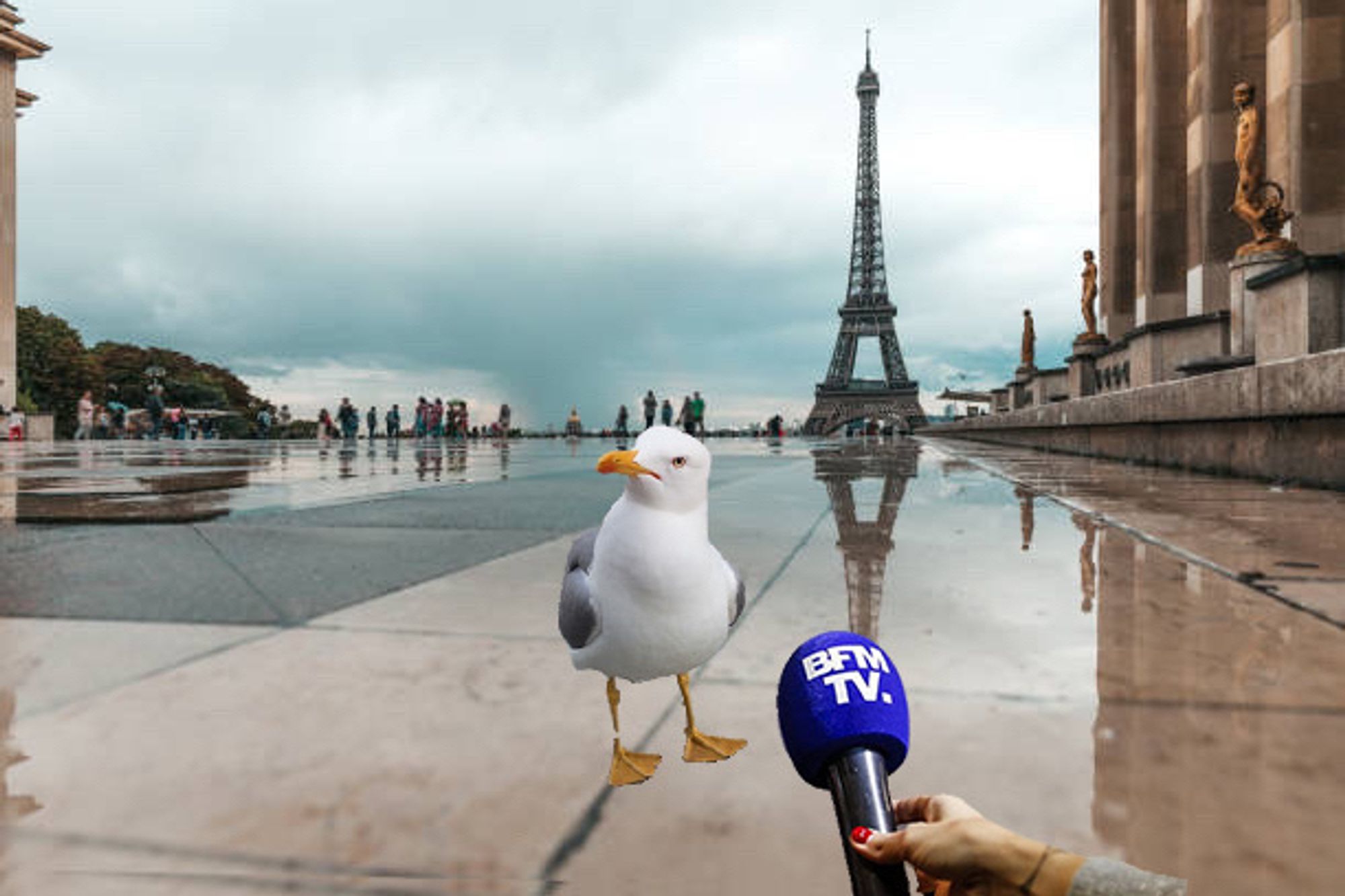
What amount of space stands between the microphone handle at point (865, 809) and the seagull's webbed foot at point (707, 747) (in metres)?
0.41

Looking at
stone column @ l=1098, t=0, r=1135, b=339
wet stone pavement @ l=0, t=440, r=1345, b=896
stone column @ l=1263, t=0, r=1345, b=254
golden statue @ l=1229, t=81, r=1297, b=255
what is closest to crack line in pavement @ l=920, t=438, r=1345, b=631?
wet stone pavement @ l=0, t=440, r=1345, b=896

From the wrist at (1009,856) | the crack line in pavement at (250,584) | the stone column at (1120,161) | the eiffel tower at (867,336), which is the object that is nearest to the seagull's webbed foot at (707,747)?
the wrist at (1009,856)

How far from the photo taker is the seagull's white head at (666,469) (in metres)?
1.26

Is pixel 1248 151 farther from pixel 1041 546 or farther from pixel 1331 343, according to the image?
pixel 1041 546

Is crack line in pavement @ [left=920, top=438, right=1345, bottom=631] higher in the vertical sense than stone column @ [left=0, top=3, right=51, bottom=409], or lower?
lower

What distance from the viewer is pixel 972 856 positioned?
0.74 meters

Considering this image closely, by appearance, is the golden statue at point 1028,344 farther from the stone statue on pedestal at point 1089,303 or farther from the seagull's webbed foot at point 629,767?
the seagull's webbed foot at point 629,767

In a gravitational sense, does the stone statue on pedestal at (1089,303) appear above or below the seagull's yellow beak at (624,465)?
above

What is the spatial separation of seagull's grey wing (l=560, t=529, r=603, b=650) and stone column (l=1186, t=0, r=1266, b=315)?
18.8 metres

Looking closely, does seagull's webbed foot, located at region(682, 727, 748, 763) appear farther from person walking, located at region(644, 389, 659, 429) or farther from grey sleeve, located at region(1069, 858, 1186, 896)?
person walking, located at region(644, 389, 659, 429)

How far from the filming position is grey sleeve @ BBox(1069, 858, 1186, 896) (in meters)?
0.65

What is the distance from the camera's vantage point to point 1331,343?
7930 millimetres

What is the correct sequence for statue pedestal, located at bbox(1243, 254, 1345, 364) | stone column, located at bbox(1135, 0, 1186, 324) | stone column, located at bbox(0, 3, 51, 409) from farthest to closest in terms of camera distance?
stone column, located at bbox(0, 3, 51, 409)
stone column, located at bbox(1135, 0, 1186, 324)
statue pedestal, located at bbox(1243, 254, 1345, 364)

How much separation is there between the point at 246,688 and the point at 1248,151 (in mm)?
13141
